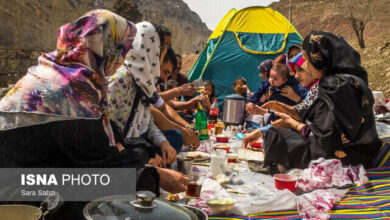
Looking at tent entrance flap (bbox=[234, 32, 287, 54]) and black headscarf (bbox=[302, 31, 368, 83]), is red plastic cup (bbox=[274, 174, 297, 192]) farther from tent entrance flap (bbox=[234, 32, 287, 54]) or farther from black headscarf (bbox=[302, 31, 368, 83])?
tent entrance flap (bbox=[234, 32, 287, 54])

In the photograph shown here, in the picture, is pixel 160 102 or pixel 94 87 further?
pixel 160 102

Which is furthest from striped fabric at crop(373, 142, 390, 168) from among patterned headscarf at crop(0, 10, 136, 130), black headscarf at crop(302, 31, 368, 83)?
patterned headscarf at crop(0, 10, 136, 130)

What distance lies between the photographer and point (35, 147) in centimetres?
128

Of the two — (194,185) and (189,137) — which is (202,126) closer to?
(189,137)

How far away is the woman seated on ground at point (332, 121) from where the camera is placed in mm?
2309

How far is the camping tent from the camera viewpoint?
24.6ft

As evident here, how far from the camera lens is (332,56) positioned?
252cm

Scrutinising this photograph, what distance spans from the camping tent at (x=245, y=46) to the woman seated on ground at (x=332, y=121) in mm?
4826

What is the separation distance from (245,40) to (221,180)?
5.99 m

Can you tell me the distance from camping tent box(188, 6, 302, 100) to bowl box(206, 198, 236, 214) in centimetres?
559

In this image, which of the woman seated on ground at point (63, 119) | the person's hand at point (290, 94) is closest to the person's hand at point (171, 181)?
the woman seated on ground at point (63, 119)

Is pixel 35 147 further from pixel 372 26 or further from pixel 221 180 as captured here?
pixel 372 26

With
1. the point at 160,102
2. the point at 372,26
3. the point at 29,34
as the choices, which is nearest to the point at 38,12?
the point at 29,34

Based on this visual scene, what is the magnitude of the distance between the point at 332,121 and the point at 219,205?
1080 mm
